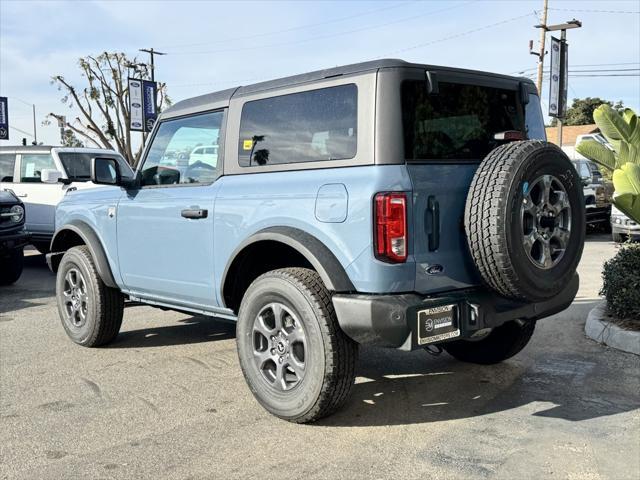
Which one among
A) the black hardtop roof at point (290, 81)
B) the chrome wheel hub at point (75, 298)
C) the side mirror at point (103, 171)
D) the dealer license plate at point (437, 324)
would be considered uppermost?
the black hardtop roof at point (290, 81)

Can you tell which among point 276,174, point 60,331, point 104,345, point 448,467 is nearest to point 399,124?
point 276,174

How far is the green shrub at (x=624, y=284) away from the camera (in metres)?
5.45

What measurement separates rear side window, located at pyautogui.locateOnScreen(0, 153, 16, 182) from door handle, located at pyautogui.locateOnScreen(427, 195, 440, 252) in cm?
974

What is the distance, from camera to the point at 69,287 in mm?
5770

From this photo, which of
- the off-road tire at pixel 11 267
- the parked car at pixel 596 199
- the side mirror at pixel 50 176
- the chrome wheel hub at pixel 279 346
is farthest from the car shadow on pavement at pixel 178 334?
the parked car at pixel 596 199

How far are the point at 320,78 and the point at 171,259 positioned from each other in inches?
69.1

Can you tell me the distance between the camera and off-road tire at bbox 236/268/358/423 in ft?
11.4

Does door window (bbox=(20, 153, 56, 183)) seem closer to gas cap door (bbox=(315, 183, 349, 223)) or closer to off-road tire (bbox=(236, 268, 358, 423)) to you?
off-road tire (bbox=(236, 268, 358, 423))

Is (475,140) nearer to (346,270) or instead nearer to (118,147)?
(346,270)

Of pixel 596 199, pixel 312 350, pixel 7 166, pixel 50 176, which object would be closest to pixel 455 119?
pixel 312 350

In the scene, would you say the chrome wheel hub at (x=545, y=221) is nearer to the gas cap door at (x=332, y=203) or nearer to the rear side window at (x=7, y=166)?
the gas cap door at (x=332, y=203)

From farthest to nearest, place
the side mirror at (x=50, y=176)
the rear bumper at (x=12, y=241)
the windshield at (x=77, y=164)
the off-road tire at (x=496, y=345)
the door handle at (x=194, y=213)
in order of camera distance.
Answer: the windshield at (x=77, y=164)
the side mirror at (x=50, y=176)
the rear bumper at (x=12, y=241)
the off-road tire at (x=496, y=345)
the door handle at (x=194, y=213)

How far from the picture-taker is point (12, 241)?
8.41 meters

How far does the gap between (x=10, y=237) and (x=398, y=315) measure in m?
6.82
